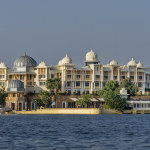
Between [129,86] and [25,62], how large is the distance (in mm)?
38928

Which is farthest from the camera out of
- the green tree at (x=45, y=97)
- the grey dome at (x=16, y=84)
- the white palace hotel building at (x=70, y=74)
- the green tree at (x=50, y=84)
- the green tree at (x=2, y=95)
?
the white palace hotel building at (x=70, y=74)

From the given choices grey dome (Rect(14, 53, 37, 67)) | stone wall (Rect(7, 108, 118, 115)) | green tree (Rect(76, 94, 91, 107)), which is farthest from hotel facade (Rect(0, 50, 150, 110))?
stone wall (Rect(7, 108, 118, 115))

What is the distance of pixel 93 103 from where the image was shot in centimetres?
15625

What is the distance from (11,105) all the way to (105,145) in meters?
106

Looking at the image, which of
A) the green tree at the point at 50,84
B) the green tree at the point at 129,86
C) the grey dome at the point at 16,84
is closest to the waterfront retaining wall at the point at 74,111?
the green tree at the point at 50,84

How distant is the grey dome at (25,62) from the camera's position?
6501 inches

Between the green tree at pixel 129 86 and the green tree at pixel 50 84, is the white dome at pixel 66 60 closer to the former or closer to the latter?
the green tree at pixel 50 84

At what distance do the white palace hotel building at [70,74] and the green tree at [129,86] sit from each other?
5900mm

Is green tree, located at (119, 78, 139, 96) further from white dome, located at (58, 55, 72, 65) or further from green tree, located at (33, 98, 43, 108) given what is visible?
green tree, located at (33, 98, 43, 108)

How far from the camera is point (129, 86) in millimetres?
158625

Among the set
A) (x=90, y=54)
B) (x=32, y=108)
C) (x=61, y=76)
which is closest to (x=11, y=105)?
(x=32, y=108)

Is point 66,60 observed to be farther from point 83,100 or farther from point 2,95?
point 2,95

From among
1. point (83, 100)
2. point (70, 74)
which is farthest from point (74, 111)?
point (70, 74)

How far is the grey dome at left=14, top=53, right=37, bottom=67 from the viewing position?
16512 cm
